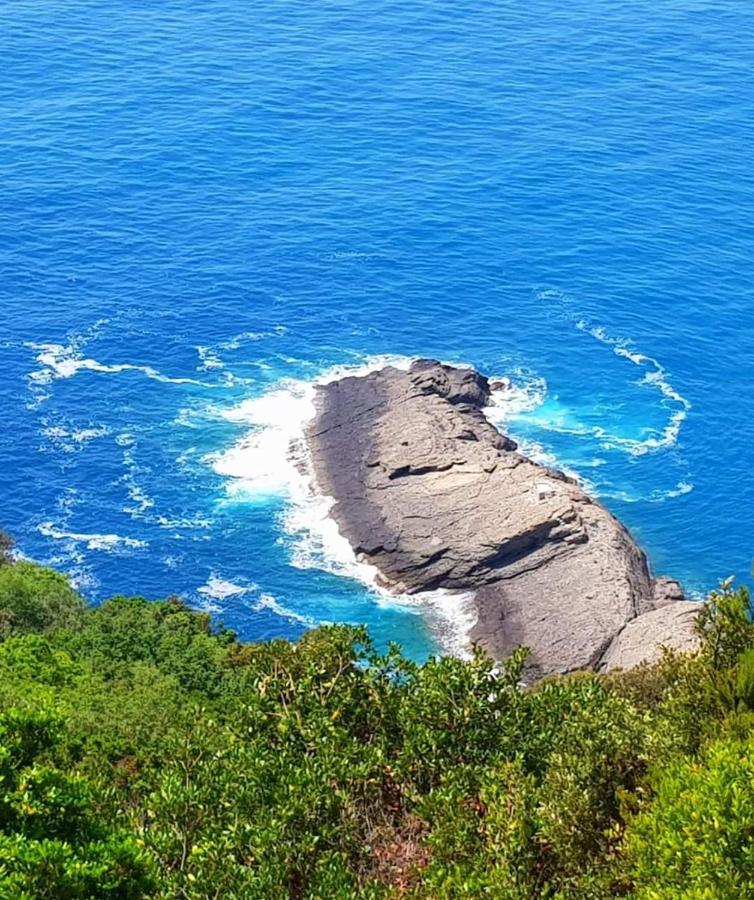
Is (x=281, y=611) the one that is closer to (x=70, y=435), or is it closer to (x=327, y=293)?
(x=70, y=435)

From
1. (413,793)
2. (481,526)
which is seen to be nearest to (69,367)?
(481,526)

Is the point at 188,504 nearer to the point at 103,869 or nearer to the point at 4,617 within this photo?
the point at 4,617

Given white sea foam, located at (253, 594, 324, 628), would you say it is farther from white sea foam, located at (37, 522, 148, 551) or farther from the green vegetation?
the green vegetation

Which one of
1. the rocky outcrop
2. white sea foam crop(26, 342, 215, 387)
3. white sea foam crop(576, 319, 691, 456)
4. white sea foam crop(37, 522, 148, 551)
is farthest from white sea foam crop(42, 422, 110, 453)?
white sea foam crop(576, 319, 691, 456)

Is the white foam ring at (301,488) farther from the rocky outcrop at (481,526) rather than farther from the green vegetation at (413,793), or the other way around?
the green vegetation at (413,793)

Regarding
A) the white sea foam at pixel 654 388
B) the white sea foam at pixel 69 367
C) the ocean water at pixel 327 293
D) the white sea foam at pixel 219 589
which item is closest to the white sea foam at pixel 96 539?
the ocean water at pixel 327 293
